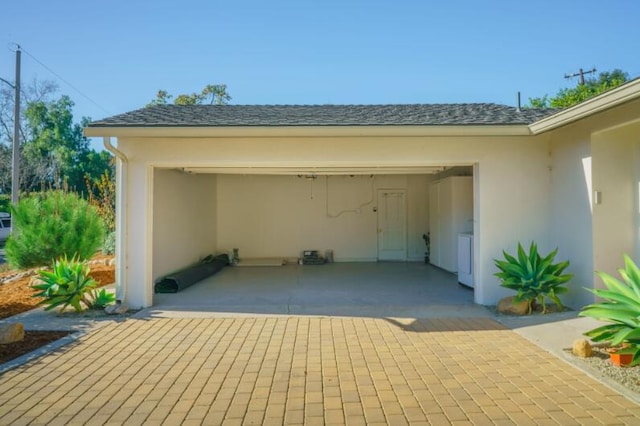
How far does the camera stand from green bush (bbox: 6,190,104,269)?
8.23 metres

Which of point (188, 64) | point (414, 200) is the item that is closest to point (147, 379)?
point (414, 200)

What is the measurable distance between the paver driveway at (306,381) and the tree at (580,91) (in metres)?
16.6

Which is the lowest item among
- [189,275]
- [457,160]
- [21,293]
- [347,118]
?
[21,293]

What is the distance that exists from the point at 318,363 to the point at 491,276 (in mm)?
3949

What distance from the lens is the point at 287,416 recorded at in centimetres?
307

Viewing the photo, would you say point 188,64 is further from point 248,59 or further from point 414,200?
point 414,200

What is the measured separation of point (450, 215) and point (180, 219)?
6.45 metres

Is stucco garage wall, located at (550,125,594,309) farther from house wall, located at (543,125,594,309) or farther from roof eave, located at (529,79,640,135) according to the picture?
roof eave, located at (529,79,640,135)

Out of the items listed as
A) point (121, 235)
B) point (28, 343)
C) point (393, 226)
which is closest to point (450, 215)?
point (393, 226)

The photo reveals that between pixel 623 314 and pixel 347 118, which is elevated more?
pixel 347 118

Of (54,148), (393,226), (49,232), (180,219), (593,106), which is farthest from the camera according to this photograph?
(54,148)

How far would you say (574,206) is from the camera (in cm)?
625

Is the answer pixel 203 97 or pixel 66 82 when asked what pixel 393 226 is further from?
pixel 203 97

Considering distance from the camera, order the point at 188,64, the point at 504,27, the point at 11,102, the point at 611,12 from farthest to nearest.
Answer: the point at 11,102 < the point at 188,64 < the point at 504,27 < the point at 611,12
